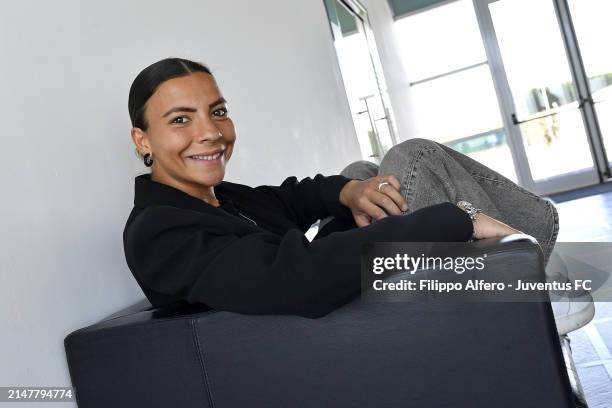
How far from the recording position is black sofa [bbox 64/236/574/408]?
103cm

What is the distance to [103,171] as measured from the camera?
1658 mm

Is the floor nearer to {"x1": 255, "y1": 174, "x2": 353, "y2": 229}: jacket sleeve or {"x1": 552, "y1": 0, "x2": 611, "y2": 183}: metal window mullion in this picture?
{"x1": 255, "y1": 174, "x2": 353, "y2": 229}: jacket sleeve

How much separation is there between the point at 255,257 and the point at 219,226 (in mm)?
164

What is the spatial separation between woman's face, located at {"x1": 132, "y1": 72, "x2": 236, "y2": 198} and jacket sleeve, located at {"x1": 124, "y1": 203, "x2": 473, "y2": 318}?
338 mm

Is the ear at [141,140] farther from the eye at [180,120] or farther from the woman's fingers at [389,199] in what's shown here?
the woman's fingers at [389,199]

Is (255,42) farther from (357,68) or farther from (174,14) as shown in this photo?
(357,68)

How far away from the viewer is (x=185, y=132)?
1.50m

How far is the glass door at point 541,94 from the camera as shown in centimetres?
841

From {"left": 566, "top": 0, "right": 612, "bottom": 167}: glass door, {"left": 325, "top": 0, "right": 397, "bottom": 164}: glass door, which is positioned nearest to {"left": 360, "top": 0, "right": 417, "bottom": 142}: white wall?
{"left": 325, "top": 0, "right": 397, "bottom": 164}: glass door

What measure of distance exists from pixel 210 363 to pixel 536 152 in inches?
323

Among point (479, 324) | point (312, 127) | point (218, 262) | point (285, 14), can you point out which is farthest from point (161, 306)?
point (285, 14)

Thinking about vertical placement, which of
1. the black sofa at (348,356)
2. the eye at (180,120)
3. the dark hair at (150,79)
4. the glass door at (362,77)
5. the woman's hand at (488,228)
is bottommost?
the black sofa at (348,356)

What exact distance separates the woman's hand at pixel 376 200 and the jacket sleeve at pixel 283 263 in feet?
1.06

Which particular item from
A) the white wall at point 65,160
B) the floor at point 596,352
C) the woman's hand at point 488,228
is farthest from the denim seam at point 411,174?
the floor at point 596,352
